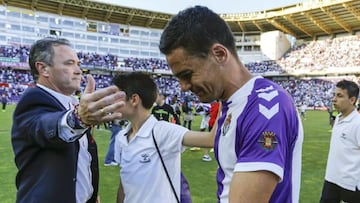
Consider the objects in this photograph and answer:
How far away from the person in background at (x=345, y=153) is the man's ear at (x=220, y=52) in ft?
11.8

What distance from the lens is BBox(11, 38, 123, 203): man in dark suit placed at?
58.4 inches

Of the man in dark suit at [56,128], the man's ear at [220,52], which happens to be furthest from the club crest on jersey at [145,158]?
the man's ear at [220,52]

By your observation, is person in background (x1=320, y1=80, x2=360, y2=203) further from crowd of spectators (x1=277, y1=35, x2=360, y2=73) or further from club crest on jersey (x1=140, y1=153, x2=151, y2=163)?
crowd of spectators (x1=277, y1=35, x2=360, y2=73)

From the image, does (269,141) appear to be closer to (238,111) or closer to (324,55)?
(238,111)

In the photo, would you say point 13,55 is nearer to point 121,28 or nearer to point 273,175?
point 121,28

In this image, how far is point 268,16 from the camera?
2424 inches

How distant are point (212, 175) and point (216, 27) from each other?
6.87 metres

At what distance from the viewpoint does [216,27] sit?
4.91 feet

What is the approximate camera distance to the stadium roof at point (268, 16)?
53375mm

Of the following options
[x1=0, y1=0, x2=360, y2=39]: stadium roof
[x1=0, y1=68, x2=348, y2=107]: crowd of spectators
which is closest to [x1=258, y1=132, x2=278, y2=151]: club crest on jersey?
[x1=0, y1=68, x2=348, y2=107]: crowd of spectators

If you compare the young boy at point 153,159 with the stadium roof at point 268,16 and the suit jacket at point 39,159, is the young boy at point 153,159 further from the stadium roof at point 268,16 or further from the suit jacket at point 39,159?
the stadium roof at point 268,16

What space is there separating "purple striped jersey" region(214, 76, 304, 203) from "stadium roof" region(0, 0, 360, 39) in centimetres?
5464


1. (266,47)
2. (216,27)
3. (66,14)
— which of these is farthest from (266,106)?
(266,47)

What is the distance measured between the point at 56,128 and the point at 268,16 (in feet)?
210
